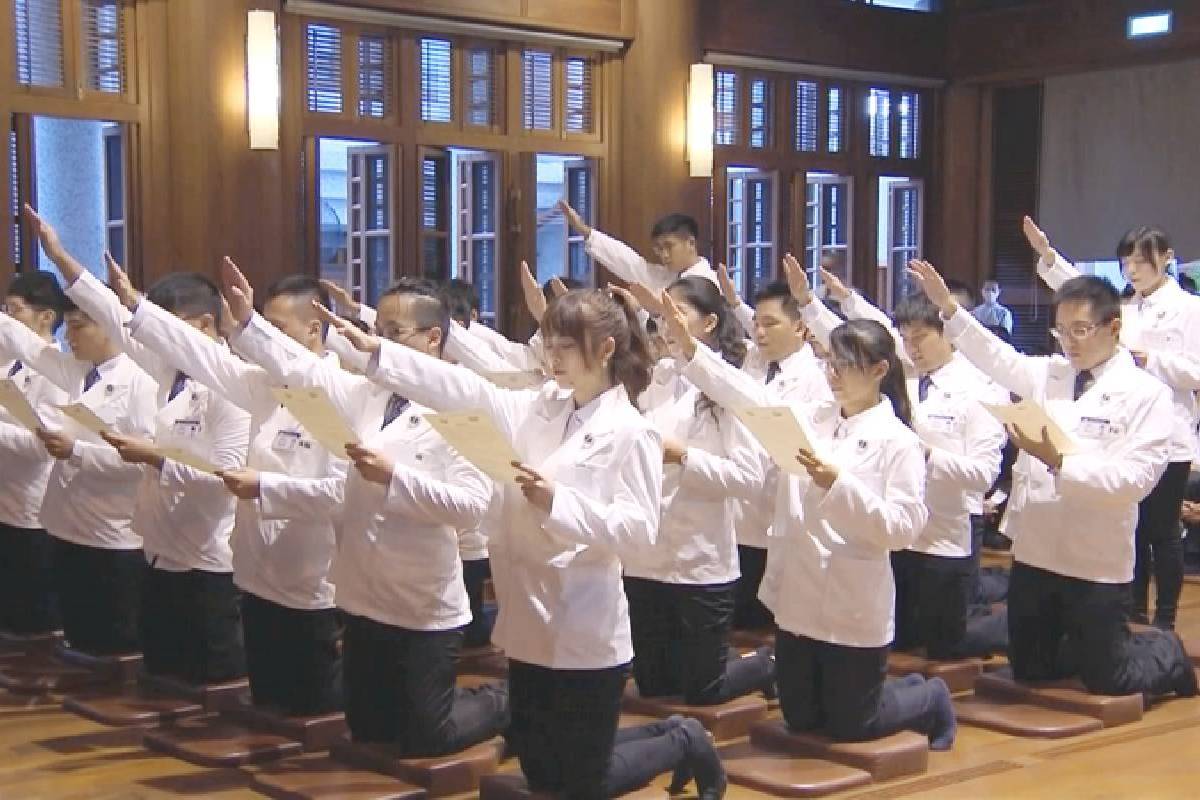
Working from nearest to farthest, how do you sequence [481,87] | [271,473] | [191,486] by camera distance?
[271,473] → [191,486] → [481,87]

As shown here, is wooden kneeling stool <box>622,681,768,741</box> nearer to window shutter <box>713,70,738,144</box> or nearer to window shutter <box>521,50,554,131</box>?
window shutter <box>521,50,554,131</box>

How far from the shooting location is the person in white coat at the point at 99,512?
5438 mm

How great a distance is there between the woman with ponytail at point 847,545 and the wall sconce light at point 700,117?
462 cm

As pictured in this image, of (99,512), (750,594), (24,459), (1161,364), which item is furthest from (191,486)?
(1161,364)

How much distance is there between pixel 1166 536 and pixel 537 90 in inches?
161

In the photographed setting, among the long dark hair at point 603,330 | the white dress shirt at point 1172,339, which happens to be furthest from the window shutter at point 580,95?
the long dark hair at point 603,330

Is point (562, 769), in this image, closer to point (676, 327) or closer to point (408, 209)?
point (676, 327)

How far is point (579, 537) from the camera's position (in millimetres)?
3475

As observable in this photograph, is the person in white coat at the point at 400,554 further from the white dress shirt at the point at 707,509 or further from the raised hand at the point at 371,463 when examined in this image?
the white dress shirt at the point at 707,509

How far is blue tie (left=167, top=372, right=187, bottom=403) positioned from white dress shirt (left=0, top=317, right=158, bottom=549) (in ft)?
0.79

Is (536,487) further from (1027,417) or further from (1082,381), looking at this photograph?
(1082,381)

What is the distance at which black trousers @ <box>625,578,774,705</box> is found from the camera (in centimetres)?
491

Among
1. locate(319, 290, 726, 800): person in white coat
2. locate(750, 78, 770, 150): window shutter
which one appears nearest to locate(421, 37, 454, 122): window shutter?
locate(750, 78, 770, 150): window shutter

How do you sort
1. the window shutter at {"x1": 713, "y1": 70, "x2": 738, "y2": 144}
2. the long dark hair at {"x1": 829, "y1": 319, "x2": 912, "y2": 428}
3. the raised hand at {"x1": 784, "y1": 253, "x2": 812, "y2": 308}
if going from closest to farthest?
the long dark hair at {"x1": 829, "y1": 319, "x2": 912, "y2": 428}, the raised hand at {"x1": 784, "y1": 253, "x2": 812, "y2": 308}, the window shutter at {"x1": 713, "y1": 70, "x2": 738, "y2": 144}
